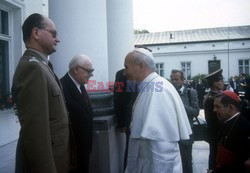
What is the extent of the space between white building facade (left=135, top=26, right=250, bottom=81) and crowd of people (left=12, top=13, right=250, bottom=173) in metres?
32.4

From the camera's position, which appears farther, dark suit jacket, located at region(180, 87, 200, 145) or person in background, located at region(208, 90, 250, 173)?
dark suit jacket, located at region(180, 87, 200, 145)

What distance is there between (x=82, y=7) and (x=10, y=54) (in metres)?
3.34

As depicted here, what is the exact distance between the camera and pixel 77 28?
285 centimetres

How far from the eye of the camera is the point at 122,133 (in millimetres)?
3445

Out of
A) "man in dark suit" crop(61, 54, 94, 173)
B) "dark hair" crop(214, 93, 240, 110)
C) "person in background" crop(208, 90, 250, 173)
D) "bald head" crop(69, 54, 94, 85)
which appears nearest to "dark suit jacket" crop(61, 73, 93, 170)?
"man in dark suit" crop(61, 54, 94, 173)

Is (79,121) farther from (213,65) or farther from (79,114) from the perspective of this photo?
(213,65)

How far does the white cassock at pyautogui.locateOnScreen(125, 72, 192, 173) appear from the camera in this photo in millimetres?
1744

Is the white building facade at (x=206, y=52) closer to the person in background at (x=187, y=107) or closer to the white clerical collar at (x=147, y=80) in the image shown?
the person in background at (x=187, y=107)

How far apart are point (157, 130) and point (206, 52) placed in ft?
113

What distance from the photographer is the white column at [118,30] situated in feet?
12.9

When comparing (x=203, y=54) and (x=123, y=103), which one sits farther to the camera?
(x=203, y=54)

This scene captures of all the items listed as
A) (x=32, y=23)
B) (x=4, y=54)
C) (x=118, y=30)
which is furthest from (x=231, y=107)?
(x=4, y=54)

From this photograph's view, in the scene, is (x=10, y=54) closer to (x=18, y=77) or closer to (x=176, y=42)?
(x=18, y=77)

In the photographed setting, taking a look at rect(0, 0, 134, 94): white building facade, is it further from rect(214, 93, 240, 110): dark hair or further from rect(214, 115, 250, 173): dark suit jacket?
rect(214, 115, 250, 173): dark suit jacket
